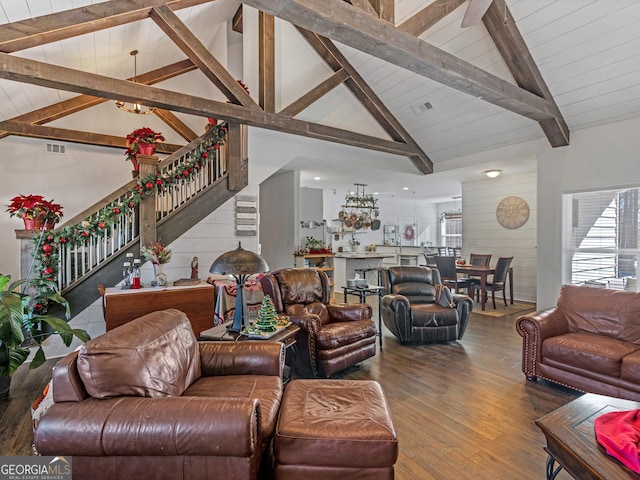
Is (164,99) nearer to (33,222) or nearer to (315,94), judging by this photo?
(33,222)

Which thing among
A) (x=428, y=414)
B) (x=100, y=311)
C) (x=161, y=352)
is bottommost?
(x=428, y=414)

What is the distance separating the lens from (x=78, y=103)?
585cm

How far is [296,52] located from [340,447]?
5.84 metres

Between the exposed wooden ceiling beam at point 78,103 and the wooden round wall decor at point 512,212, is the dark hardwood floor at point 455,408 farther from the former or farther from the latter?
the exposed wooden ceiling beam at point 78,103

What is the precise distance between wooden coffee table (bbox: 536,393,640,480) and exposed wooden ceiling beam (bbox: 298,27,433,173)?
526 cm

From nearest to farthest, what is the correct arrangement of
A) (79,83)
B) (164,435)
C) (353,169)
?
(164,435) < (79,83) < (353,169)

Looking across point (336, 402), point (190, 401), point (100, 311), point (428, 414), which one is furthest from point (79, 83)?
point (428, 414)

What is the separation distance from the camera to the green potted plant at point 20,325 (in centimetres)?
264

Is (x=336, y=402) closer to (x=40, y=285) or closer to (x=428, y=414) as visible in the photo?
(x=428, y=414)

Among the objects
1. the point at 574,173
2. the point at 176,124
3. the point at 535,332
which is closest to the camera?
the point at 535,332

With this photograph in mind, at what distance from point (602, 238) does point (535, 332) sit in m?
2.68

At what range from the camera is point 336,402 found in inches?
71.4

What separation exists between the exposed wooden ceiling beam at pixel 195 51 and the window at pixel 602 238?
4956 millimetres

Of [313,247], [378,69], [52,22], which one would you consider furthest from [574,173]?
[52,22]
